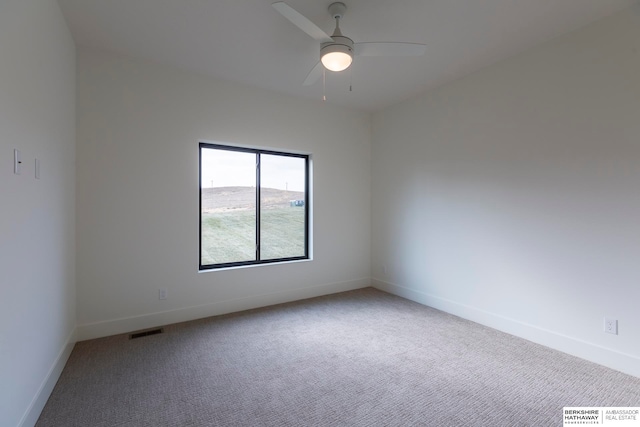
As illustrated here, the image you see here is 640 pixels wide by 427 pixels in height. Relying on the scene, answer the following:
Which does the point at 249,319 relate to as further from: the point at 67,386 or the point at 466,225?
the point at 466,225

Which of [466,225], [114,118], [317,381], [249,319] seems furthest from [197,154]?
[466,225]

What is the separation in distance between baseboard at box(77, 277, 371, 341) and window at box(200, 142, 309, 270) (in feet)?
1.51

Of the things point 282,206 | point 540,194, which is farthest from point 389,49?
point 282,206

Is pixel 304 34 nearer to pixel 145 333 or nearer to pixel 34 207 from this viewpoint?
pixel 34 207

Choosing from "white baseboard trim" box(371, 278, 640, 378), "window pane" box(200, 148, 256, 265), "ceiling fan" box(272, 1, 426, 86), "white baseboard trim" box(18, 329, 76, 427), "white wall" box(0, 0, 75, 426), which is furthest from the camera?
"window pane" box(200, 148, 256, 265)

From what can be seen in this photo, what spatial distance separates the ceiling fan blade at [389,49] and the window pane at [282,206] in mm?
2088

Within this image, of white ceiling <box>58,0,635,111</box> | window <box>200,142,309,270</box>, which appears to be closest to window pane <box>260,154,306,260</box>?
window <box>200,142,309,270</box>

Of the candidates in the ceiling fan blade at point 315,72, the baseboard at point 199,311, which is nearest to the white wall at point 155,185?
the baseboard at point 199,311

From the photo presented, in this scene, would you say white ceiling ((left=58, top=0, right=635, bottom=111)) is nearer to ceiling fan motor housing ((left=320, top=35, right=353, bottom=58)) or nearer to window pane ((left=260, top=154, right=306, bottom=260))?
ceiling fan motor housing ((left=320, top=35, right=353, bottom=58))

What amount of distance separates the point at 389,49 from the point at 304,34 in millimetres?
830

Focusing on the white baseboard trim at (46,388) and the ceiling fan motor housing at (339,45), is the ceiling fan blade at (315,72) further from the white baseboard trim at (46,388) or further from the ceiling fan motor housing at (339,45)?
the white baseboard trim at (46,388)

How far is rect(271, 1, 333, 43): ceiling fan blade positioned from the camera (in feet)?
5.69

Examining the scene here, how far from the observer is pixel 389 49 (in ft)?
7.41

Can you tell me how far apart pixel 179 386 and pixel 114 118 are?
2.57m
